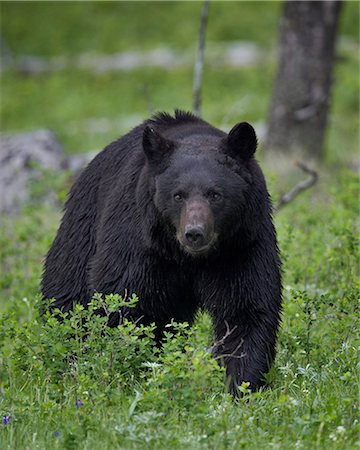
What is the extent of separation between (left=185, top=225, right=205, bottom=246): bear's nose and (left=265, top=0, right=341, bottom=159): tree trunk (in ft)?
27.4

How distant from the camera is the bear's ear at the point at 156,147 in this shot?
5.80 meters

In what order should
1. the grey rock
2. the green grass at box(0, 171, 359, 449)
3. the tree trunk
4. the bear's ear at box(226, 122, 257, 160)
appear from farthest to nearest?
the tree trunk, the grey rock, the bear's ear at box(226, 122, 257, 160), the green grass at box(0, 171, 359, 449)

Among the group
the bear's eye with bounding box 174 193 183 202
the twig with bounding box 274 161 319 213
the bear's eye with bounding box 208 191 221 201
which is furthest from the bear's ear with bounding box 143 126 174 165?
the twig with bounding box 274 161 319 213

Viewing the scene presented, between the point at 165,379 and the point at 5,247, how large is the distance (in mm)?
5521

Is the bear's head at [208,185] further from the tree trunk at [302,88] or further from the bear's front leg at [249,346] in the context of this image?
the tree trunk at [302,88]

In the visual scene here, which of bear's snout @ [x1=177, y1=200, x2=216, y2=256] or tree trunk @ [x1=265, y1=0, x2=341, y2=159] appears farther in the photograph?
tree trunk @ [x1=265, y1=0, x2=341, y2=159]

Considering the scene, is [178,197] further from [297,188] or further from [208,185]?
[297,188]

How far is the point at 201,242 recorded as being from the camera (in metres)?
5.45

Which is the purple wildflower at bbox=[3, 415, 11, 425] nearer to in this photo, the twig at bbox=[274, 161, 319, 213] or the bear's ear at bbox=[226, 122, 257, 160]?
the bear's ear at bbox=[226, 122, 257, 160]

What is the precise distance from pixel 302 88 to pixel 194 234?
8.80 m

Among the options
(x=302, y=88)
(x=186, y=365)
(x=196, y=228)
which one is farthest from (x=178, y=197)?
(x=302, y=88)

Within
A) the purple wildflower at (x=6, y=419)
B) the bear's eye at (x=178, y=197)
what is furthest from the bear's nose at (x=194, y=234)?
the purple wildflower at (x=6, y=419)

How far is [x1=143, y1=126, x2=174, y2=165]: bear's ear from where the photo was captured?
5797 millimetres

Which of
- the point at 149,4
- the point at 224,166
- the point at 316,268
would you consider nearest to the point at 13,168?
the point at 316,268
